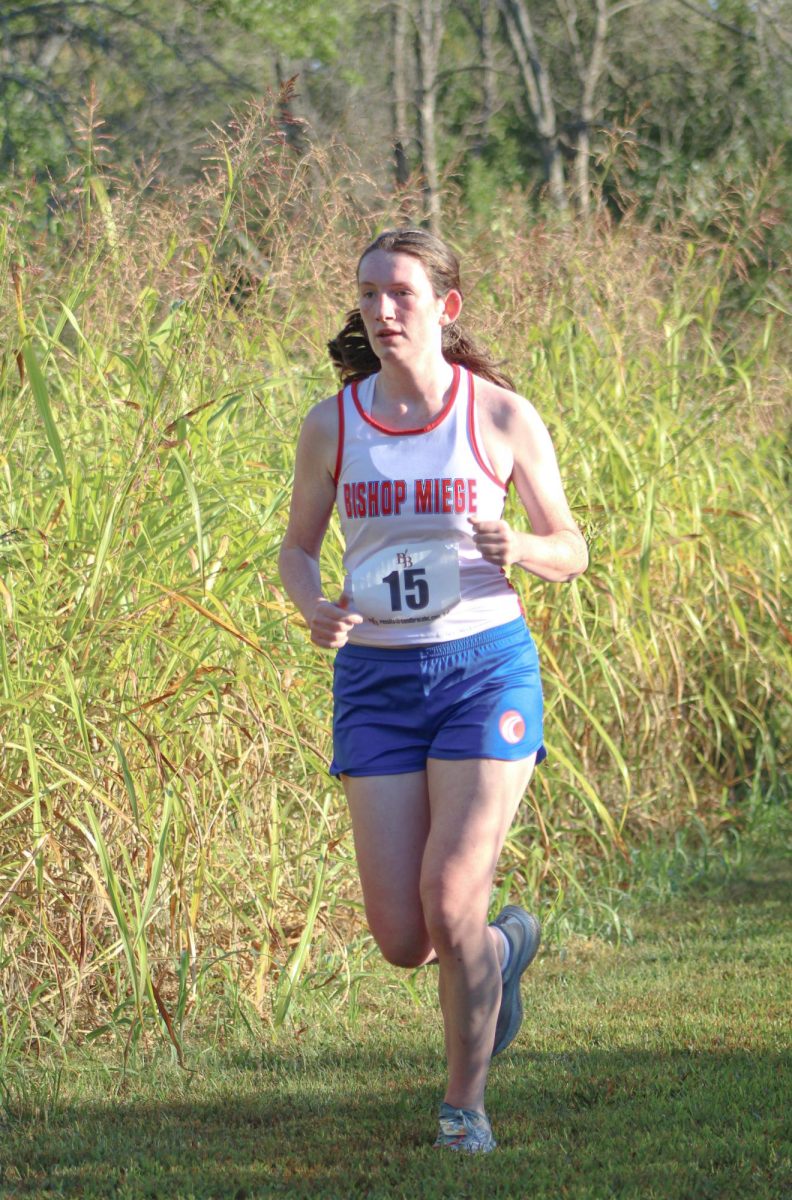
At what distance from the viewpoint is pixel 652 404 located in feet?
21.0

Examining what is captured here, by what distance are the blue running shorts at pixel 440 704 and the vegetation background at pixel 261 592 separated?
63 cm

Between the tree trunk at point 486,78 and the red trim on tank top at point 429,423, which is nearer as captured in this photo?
the red trim on tank top at point 429,423

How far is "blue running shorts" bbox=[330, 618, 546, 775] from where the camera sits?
10.9ft

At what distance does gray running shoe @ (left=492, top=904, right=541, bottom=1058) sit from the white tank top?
778 millimetres

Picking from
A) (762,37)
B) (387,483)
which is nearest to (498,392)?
(387,483)

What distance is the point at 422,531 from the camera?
3.36 meters

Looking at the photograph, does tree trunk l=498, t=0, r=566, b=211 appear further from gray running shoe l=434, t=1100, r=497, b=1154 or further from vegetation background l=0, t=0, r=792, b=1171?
gray running shoe l=434, t=1100, r=497, b=1154

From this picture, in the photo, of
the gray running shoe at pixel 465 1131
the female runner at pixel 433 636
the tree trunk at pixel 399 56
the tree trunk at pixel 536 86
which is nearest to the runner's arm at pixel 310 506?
the female runner at pixel 433 636

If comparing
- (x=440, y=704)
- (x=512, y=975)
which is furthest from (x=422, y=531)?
(x=512, y=975)

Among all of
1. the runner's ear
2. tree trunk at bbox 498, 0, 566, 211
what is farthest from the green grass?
tree trunk at bbox 498, 0, 566, 211

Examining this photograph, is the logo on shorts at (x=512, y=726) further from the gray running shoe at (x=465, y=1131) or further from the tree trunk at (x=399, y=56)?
the tree trunk at (x=399, y=56)

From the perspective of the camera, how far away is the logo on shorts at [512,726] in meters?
3.32

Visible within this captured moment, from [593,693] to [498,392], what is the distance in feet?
8.52

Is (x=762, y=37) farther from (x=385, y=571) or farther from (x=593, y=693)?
(x=385, y=571)
